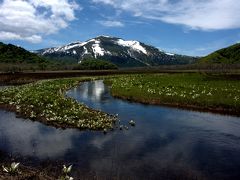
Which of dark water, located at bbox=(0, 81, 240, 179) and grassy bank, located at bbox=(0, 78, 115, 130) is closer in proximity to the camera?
dark water, located at bbox=(0, 81, 240, 179)

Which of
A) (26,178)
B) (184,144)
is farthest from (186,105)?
(26,178)

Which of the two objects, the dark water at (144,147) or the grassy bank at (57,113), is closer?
the dark water at (144,147)

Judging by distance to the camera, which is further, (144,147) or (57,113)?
(57,113)

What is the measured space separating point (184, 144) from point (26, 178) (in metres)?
11.7

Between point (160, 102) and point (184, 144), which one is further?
point (160, 102)

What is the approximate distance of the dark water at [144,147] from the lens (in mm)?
17984

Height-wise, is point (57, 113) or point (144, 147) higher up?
point (57, 113)

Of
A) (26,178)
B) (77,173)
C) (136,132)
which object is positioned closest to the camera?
(26,178)

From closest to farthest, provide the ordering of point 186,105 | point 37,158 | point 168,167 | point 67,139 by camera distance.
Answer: point 168,167 → point 37,158 → point 67,139 → point 186,105

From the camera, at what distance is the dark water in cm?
1798

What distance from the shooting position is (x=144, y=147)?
2255 cm

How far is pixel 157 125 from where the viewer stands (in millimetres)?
30109

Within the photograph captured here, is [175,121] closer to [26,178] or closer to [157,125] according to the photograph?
→ [157,125]

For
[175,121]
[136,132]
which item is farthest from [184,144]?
[175,121]
